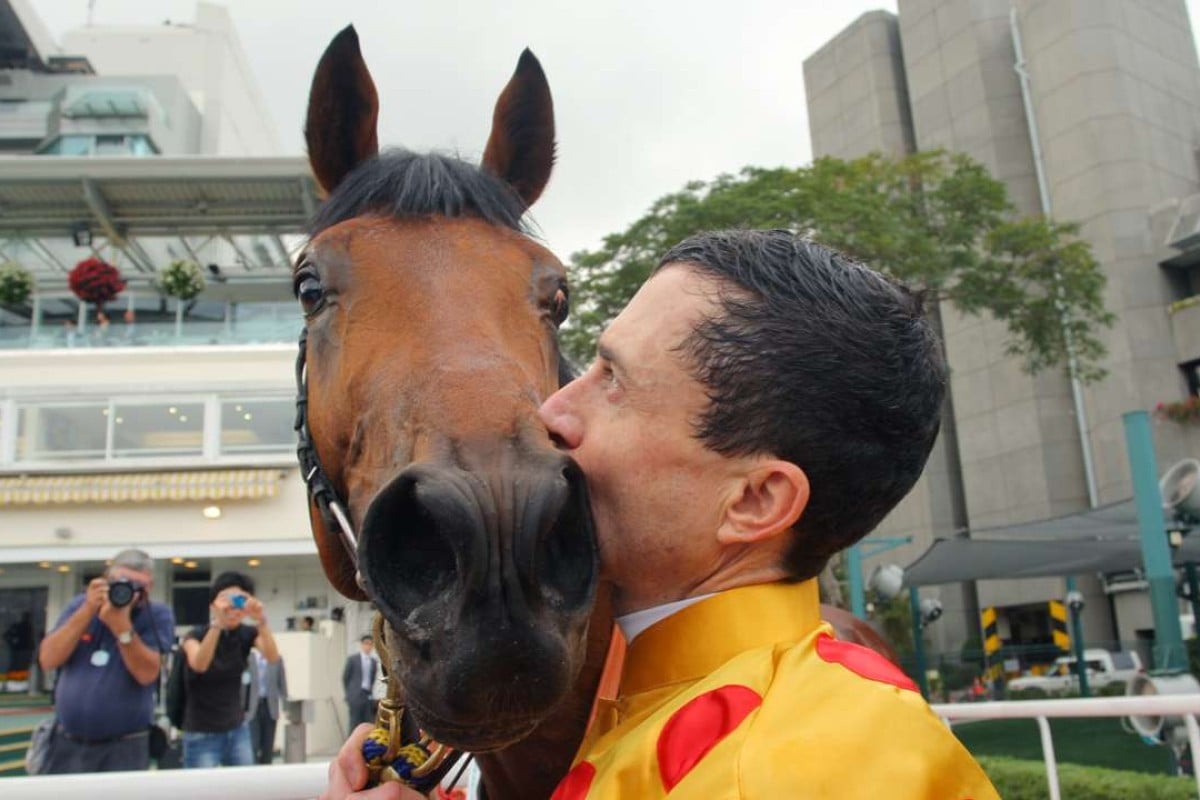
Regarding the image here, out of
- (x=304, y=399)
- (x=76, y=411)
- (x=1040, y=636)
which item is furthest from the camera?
(x=1040, y=636)

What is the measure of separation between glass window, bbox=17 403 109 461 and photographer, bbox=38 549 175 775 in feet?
48.6

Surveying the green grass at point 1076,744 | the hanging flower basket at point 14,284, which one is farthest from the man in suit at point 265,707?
the hanging flower basket at point 14,284

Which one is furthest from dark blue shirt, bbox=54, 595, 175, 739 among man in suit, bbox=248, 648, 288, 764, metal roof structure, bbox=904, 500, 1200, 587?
metal roof structure, bbox=904, 500, 1200, 587

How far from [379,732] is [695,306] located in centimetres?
80

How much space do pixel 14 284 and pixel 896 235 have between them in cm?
1767

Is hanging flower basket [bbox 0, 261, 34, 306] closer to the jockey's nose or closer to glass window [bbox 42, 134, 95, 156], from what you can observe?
glass window [bbox 42, 134, 95, 156]

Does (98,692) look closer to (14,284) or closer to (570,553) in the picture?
(570,553)

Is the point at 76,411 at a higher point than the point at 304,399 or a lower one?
higher

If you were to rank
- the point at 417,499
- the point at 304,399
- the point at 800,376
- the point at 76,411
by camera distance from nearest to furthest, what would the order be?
the point at 800,376
the point at 417,499
the point at 304,399
the point at 76,411

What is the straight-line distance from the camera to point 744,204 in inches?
541

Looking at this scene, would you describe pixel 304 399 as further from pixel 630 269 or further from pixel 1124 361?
pixel 1124 361

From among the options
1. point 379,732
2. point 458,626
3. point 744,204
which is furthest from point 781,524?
point 744,204

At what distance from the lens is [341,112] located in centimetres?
229

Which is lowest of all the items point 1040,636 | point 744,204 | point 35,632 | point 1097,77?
point 1040,636
